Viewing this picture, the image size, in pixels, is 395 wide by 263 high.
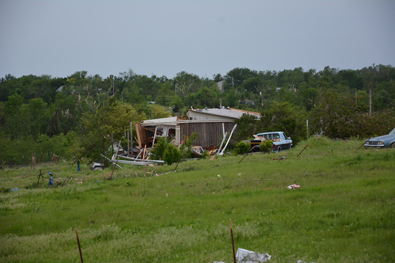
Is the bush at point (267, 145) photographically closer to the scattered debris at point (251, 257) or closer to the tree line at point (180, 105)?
the tree line at point (180, 105)

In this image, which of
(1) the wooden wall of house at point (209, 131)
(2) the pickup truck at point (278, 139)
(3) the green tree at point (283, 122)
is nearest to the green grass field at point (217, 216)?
(2) the pickup truck at point (278, 139)

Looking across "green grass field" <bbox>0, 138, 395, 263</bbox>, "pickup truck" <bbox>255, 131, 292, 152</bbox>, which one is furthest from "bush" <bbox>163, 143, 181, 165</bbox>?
"pickup truck" <bbox>255, 131, 292, 152</bbox>

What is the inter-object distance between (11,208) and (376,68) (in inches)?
4424

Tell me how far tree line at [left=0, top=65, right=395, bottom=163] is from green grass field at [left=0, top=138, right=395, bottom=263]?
12.1 m

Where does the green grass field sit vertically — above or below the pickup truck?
below

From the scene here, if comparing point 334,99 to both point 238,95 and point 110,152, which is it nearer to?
point 110,152

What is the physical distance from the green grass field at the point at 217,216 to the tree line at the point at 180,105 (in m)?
12.1

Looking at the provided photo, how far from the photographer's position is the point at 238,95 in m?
74.2

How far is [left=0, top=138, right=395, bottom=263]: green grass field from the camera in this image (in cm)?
688

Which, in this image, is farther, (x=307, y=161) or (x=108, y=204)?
(x=307, y=161)

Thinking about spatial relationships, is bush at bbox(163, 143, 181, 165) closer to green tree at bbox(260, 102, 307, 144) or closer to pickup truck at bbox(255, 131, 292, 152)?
pickup truck at bbox(255, 131, 292, 152)

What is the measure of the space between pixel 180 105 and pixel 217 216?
59.3 meters

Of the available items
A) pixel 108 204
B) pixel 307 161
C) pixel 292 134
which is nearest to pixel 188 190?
pixel 108 204

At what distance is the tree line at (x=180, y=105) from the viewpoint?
27.9 m
